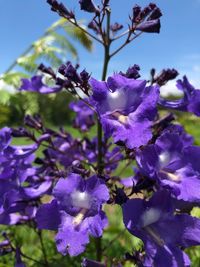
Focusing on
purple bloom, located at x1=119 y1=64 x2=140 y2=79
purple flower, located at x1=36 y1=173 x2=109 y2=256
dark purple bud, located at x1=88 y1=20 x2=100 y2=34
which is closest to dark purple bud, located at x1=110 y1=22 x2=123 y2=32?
dark purple bud, located at x1=88 y1=20 x2=100 y2=34

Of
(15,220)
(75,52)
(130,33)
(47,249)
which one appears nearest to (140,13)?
(130,33)

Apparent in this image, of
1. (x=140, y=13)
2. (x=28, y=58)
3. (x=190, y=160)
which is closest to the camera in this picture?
(x=190, y=160)

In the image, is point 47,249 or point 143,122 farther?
point 47,249

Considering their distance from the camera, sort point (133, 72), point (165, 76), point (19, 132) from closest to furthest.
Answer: point (133, 72), point (165, 76), point (19, 132)

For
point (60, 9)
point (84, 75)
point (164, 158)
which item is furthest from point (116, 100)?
point (60, 9)

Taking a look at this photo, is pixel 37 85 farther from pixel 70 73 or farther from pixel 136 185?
pixel 136 185

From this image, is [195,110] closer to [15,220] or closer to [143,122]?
[143,122]

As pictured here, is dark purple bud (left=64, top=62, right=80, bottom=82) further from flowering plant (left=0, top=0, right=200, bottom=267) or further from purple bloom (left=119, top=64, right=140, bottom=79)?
purple bloom (left=119, top=64, right=140, bottom=79)

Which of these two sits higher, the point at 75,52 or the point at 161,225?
the point at 161,225
